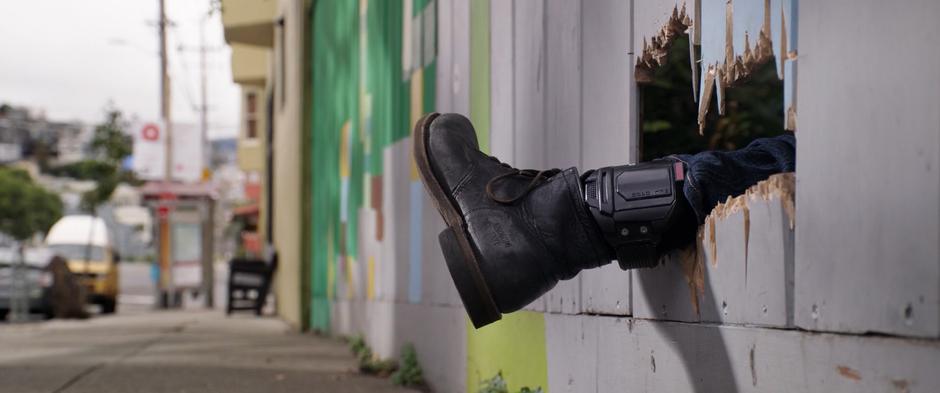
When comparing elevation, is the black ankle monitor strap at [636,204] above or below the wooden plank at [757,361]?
above

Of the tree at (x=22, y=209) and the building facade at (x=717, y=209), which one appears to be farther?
the tree at (x=22, y=209)

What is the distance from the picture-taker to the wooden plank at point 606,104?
284 centimetres

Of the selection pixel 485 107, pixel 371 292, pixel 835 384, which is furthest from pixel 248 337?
pixel 835 384

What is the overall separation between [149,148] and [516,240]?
30.0 meters

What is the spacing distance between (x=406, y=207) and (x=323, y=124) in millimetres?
→ 5455

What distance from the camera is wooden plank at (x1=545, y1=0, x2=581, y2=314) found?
10.6 feet

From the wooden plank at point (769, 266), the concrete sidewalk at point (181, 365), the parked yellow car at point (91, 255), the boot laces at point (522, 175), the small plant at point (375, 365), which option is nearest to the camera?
Result: the wooden plank at point (769, 266)

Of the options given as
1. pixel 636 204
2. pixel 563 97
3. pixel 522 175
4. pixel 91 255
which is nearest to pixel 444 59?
pixel 563 97

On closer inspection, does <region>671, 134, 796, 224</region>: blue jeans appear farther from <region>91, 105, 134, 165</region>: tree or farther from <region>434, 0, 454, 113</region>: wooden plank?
Answer: <region>91, 105, 134, 165</region>: tree

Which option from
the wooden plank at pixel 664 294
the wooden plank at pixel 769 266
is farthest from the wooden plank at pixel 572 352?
the wooden plank at pixel 769 266

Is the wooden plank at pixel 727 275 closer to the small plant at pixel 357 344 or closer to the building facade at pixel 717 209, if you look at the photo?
the building facade at pixel 717 209

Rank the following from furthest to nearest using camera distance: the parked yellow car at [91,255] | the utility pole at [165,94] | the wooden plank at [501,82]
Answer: the utility pole at [165,94] < the parked yellow car at [91,255] < the wooden plank at [501,82]

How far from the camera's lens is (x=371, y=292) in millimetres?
7520

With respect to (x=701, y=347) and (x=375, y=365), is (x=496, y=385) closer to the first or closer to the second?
(x=701, y=347)
